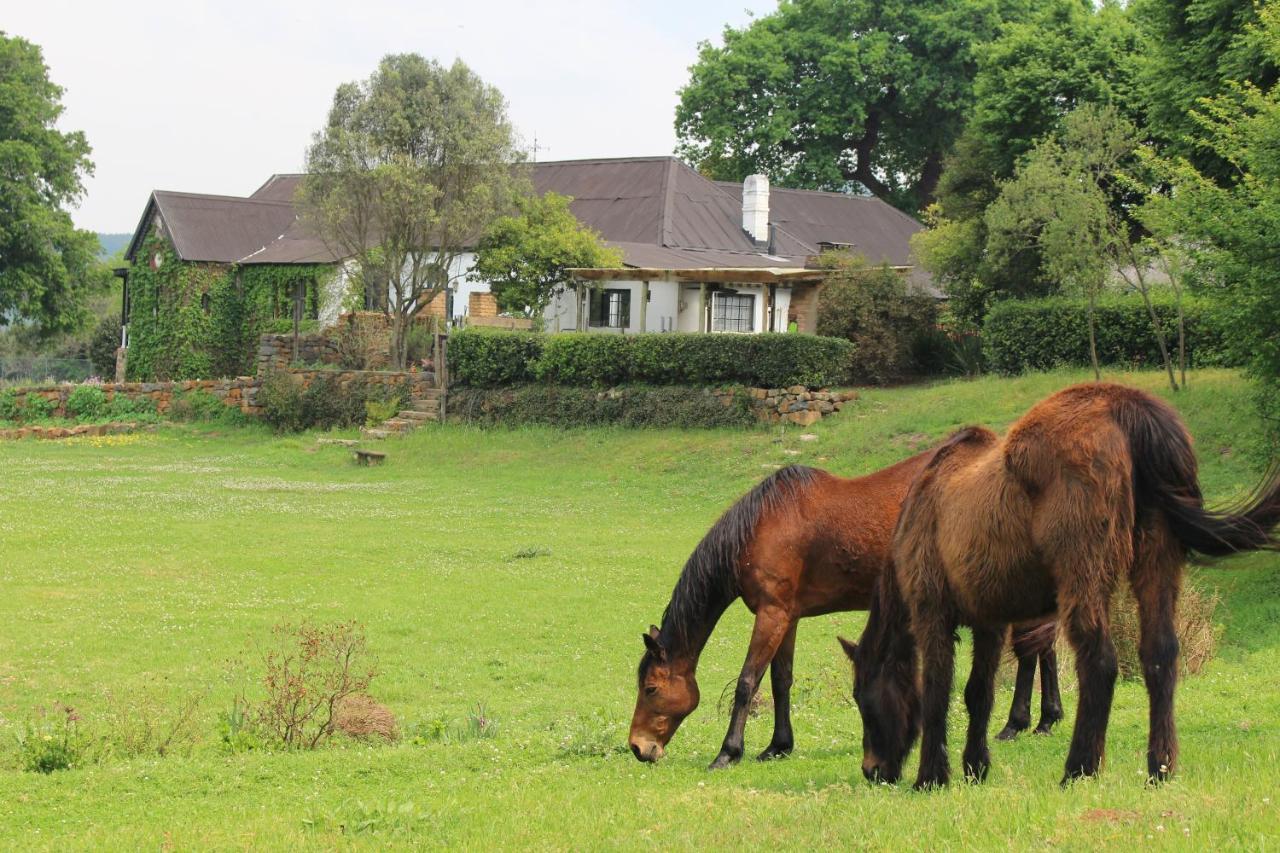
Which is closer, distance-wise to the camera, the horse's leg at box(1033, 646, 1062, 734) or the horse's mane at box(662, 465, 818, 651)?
the horse's mane at box(662, 465, 818, 651)

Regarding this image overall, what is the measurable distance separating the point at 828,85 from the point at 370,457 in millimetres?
38662

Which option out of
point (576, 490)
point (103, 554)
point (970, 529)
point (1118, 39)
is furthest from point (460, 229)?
point (970, 529)

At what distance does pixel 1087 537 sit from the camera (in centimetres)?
618

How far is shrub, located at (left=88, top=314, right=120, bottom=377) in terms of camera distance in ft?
200

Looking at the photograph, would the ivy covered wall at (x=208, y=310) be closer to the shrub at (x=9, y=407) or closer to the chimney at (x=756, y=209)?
the shrub at (x=9, y=407)

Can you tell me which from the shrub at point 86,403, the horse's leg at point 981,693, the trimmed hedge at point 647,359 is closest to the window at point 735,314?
the trimmed hedge at point 647,359

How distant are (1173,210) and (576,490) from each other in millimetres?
13638

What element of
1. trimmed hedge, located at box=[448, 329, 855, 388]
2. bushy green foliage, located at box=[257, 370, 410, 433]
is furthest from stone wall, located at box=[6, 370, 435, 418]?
trimmed hedge, located at box=[448, 329, 855, 388]

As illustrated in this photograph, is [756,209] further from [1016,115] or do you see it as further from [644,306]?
[1016,115]

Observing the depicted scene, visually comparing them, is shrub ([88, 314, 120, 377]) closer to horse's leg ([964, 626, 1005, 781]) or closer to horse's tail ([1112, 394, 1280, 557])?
horse's leg ([964, 626, 1005, 781])

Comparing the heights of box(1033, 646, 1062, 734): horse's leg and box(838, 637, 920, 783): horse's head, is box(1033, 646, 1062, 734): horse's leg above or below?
below

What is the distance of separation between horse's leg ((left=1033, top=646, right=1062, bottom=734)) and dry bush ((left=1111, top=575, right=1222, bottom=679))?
3.51ft

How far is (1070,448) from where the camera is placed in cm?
625

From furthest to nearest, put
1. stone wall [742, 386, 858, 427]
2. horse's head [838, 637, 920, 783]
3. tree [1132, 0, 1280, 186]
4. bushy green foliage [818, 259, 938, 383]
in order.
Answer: bushy green foliage [818, 259, 938, 383], stone wall [742, 386, 858, 427], tree [1132, 0, 1280, 186], horse's head [838, 637, 920, 783]
